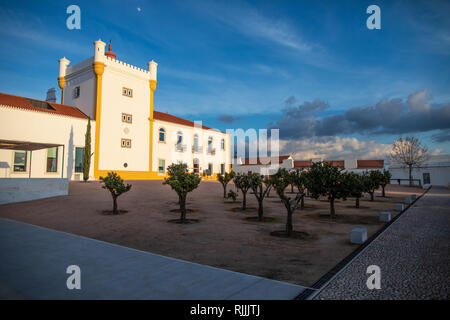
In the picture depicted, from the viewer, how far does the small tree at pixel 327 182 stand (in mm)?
12781

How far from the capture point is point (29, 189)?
52.9 feet

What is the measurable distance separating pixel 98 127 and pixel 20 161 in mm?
7727

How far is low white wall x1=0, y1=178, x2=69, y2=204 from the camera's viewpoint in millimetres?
15047

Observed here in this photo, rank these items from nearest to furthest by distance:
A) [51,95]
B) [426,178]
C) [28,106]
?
[28,106]
[51,95]
[426,178]

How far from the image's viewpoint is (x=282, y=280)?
5027mm

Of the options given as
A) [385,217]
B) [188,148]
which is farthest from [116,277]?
[188,148]

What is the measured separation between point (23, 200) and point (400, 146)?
53236 millimetres

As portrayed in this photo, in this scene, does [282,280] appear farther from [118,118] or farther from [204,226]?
[118,118]

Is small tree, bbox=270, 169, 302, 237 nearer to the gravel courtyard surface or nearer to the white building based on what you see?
the gravel courtyard surface

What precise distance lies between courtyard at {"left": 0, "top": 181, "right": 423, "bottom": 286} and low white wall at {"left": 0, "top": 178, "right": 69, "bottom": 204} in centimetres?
88

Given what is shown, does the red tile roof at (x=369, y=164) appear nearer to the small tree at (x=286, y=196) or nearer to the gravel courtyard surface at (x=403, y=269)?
the small tree at (x=286, y=196)

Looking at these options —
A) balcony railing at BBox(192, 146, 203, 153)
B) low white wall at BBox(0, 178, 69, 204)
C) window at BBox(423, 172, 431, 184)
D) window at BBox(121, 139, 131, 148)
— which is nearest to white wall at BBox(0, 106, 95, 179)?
window at BBox(121, 139, 131, 148)

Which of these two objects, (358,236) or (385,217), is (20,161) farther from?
(385,217)
